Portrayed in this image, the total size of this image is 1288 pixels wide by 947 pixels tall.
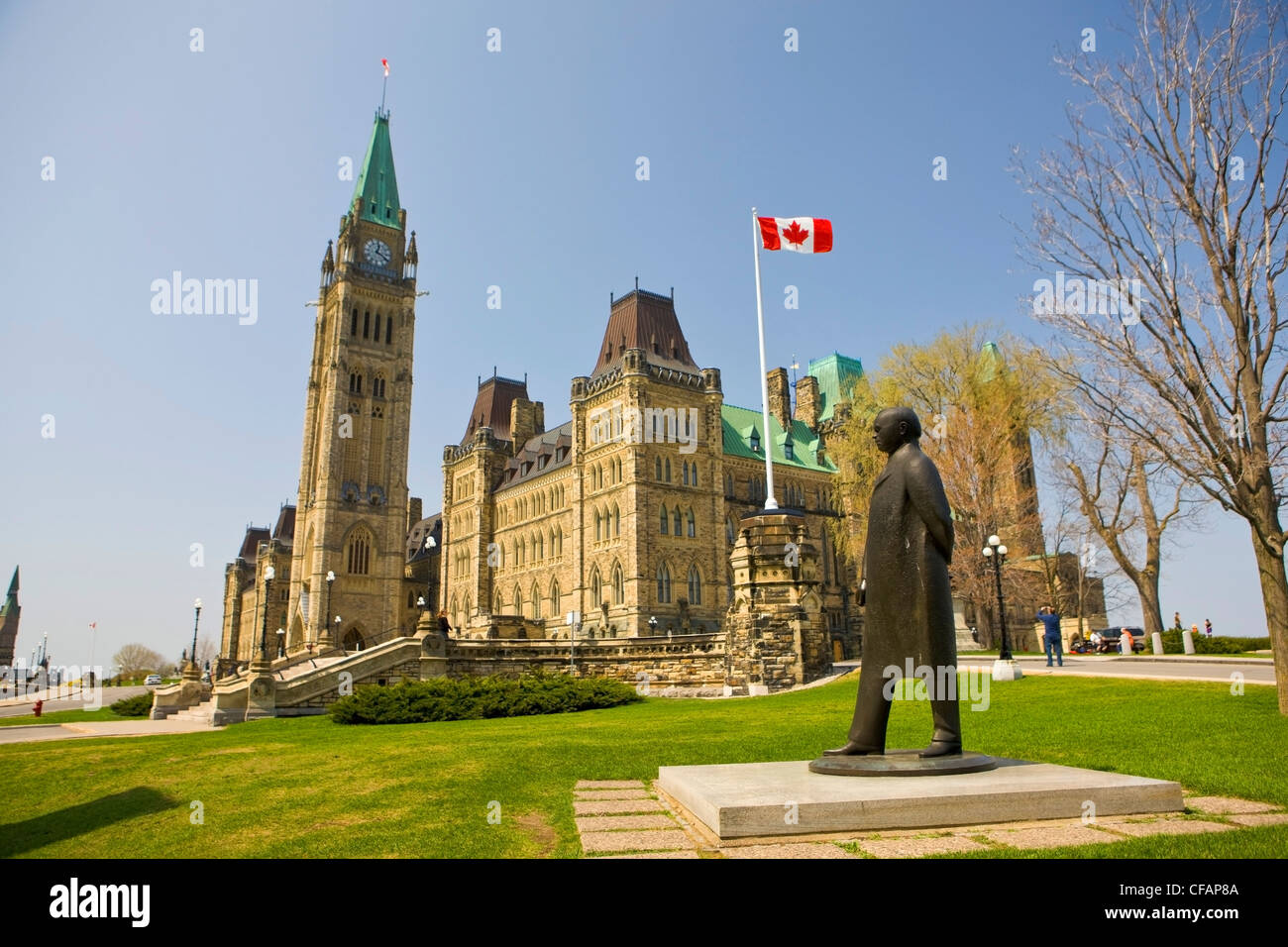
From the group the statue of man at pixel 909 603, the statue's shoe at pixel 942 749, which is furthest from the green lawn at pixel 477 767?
the statue of man at pixel 909 603

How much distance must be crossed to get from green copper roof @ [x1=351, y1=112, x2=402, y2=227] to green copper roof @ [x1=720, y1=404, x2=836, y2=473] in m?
40.0

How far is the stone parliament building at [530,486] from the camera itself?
51656 millimetres

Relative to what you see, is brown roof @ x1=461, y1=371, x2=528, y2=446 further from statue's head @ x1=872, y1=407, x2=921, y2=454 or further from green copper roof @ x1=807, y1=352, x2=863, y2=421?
statue's head @ x1=872, y1=407, x2=921, y2=454

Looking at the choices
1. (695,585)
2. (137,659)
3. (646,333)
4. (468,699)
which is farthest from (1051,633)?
(137,659)

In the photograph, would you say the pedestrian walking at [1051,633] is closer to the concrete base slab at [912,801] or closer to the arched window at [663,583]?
the concrete base slab at [912,801]

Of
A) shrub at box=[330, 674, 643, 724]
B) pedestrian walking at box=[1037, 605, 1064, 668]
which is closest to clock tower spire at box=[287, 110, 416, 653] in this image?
shrub at box=[330, 674, 643, 724]

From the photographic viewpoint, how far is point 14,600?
90.1m

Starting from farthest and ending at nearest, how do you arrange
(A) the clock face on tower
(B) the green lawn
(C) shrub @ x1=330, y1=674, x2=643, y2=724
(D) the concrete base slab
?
(A) the clock face on tower < (C) shrub @ x1=330, y1=674, x2=643, y2=724 < (B) the green lawn < (D) the concrete base slab

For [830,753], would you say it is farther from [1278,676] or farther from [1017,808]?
[1278,676]

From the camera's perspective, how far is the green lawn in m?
6.64
